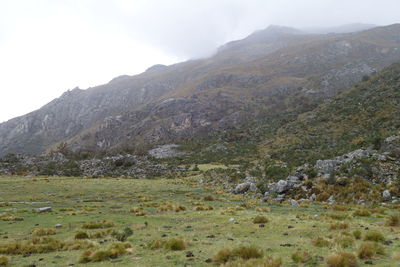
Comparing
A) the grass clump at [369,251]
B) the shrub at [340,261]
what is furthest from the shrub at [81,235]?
the grass clump at [369,251]

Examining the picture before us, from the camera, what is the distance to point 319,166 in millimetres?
24891

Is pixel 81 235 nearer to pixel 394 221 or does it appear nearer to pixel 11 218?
pixel 11 218

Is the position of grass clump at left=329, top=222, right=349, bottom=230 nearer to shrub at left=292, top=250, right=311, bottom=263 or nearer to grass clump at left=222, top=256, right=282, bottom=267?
shrub at left=292, top=250, right=311, bottom=263

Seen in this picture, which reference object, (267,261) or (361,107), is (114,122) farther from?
(267,261)

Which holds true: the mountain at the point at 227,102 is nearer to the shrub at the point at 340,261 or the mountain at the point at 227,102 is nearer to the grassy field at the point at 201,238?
the grassy field at the point at 201,238

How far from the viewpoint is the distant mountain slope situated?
46031 millimetres

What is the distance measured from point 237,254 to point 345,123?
5849 centimetres

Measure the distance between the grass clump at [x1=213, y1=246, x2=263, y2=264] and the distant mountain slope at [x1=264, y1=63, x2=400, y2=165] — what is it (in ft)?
113

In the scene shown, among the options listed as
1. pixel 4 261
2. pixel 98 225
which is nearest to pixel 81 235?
pixel 98 225

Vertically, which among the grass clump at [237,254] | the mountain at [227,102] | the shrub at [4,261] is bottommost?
the grass clump at [237,254]

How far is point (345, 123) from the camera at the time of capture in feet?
187

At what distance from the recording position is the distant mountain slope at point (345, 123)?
46031mm

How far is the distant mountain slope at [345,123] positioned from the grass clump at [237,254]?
34572mm

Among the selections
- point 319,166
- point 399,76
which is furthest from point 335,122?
point 319,166
